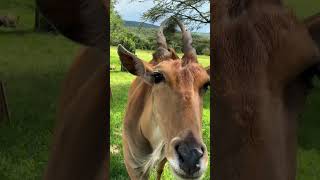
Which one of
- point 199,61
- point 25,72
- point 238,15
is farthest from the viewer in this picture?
point 199,61

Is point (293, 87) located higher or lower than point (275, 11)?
lower

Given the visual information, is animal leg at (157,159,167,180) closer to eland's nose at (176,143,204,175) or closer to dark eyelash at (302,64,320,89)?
eland's nose at (176,143,204,175)

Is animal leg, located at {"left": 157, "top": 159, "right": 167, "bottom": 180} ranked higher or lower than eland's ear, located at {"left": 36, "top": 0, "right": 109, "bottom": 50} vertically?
lower

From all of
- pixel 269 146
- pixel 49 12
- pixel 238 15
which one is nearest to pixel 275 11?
pixel 238 15

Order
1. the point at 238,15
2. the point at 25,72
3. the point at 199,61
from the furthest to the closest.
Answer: the point at 199,61, the point at 25,72, the point at 238,15

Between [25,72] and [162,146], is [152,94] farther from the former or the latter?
[25,72]

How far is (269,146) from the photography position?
0.65 meters

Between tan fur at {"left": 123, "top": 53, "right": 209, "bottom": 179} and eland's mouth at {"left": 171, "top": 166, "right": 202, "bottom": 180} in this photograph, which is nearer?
eland's mouth at {"left": 171, "top": 166, "right": 202, "bottom": 180}

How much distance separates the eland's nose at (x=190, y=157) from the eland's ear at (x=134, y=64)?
0.25 m

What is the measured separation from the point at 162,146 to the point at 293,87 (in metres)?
1.08

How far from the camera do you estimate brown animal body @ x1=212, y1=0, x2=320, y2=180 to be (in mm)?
629

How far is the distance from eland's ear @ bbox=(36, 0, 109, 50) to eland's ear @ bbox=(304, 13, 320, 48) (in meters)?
0.27

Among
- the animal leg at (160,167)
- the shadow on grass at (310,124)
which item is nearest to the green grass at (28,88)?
the shadow on grass at (310,124)

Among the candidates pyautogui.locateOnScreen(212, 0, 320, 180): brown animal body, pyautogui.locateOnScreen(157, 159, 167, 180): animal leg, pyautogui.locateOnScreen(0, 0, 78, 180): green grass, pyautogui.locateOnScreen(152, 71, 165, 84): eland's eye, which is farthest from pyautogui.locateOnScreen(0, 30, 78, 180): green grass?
pyautogui.locateOnScreen(157, 159, 167, 180): animal leg
